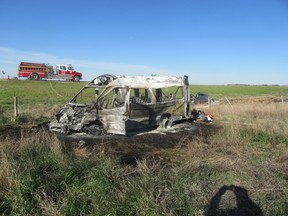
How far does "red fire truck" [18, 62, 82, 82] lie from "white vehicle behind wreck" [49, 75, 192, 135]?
87.0 ft

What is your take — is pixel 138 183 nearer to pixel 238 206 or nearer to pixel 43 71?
pixel 238 206

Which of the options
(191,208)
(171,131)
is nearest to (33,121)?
(171,131)

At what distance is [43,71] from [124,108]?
29657 millimetres

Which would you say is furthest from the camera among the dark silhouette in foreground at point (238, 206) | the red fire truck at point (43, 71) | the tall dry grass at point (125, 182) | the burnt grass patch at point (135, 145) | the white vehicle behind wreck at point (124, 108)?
the red fire truck at point (43, 71)

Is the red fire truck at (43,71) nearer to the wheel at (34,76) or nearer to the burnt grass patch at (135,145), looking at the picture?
the wheel at (34,76)

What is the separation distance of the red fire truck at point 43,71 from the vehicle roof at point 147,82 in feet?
88.8

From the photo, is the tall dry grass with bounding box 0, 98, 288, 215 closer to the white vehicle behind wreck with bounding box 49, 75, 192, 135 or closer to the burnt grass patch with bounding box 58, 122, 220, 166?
the burnt grass patch with bounding box 58, 122, 220, 166

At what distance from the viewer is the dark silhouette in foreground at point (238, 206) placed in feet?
13.6

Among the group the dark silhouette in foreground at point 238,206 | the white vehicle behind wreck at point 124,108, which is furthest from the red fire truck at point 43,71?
the dark silhouette in foreground at point 238,206

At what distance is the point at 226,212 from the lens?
418cm

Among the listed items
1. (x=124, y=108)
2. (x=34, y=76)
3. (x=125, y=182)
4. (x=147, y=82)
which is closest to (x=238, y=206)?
(x=125, y=182)

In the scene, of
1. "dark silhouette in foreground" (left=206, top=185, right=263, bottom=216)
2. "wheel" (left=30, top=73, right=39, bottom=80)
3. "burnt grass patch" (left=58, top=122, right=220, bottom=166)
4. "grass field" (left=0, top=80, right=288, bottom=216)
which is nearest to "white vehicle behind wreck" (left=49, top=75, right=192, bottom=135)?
"burnt grass patch" (left=58, top=122, right=220, bottom=166)

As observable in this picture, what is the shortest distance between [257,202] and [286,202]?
1.35 ft

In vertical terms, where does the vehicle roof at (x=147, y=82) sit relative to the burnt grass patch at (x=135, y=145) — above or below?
above
